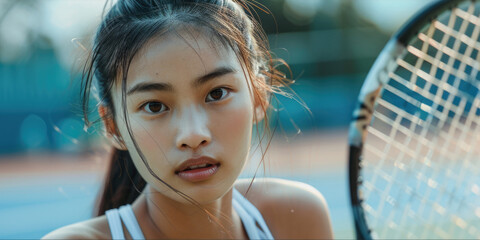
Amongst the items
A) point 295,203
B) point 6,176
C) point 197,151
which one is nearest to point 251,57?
point 197,151

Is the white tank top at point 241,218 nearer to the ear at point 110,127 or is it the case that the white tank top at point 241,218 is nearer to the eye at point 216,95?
the ear at point 110,127

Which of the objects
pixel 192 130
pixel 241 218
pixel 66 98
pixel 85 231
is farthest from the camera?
pixel 66 98

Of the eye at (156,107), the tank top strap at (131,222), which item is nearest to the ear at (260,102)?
the eye at (156,107)

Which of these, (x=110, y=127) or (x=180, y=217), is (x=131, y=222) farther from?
(x=110, y=127)

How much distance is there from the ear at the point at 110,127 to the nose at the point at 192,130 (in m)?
0.18

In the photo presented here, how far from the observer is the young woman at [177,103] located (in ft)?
3.55

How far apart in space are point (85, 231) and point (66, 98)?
3.44 metres

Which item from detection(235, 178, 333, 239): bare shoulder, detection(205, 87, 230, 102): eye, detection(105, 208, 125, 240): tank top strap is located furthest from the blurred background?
detection(205, 87, 230, 102): eye

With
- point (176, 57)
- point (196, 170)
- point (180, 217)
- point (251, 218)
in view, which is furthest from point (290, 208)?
point (176, 57)

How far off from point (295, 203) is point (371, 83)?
0.33m

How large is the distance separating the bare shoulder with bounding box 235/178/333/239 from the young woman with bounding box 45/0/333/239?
164 mm

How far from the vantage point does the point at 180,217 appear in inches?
50.1

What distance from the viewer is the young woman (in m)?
1.08

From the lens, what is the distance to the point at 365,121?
54.2 inches
